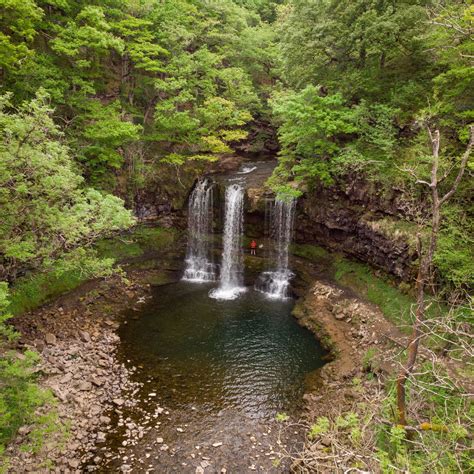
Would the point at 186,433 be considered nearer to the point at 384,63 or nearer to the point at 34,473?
the point at 34,473

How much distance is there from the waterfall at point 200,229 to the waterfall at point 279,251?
4.03m

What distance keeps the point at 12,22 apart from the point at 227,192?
14.0 meters

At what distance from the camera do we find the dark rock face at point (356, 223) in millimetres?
16125

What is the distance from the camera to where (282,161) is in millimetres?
21812

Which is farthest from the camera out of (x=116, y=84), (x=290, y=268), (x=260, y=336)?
(x=116, y=84)

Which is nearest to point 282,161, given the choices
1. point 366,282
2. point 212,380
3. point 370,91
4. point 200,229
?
point 370,91

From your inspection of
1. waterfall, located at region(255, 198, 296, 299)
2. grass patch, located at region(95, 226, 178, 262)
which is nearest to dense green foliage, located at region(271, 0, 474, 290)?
waterfall, located at region(255, 198, 296, 299)

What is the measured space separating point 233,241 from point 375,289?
32.8 ft

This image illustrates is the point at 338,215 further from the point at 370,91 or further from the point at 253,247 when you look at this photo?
the point at 370,91

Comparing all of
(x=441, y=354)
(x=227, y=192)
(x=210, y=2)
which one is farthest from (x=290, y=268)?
(x=210, y=2)

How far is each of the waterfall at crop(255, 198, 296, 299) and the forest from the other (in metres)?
0.93

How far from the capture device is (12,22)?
15.2 meters

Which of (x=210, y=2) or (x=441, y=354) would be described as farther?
(x=210, y=2)

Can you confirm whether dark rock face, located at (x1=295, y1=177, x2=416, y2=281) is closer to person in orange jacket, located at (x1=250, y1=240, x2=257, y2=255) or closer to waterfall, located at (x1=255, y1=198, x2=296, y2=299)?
waterfall, located at (x1=255, y1=198, x2=296, y2=299)
